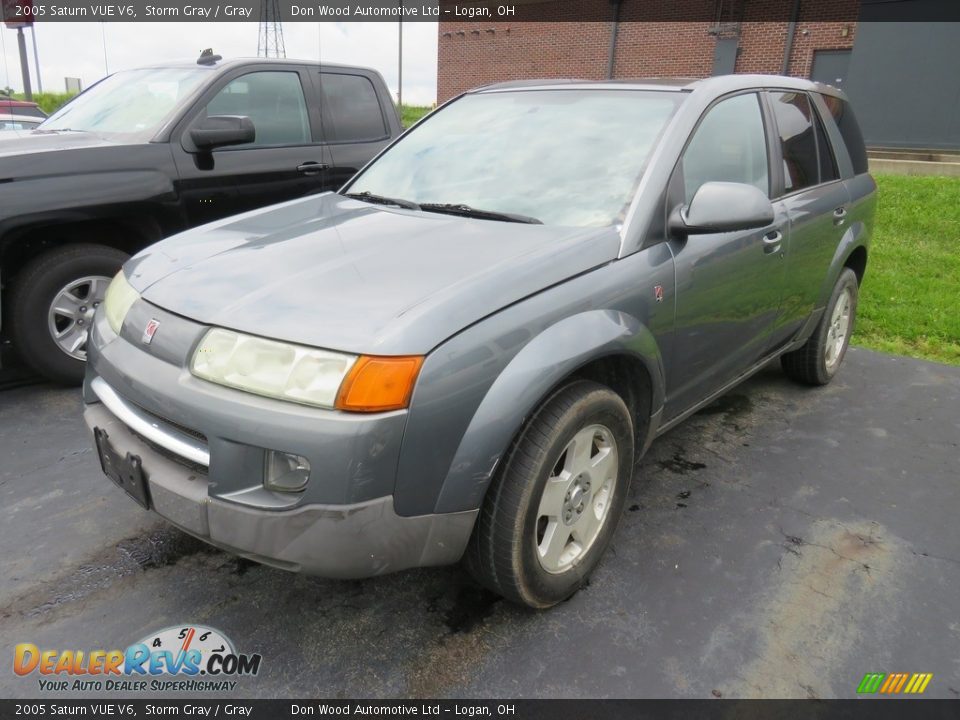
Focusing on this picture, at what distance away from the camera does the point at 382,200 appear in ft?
10.2

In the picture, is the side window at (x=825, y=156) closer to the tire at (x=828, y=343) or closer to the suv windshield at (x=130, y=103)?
the tire at (x=828, y=343)

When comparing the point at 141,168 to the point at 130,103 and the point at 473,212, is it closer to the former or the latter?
the point at 130,103

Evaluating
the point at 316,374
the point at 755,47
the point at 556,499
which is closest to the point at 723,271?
the point at 556,499

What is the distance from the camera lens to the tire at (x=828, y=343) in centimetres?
421

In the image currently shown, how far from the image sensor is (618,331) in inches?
91.8

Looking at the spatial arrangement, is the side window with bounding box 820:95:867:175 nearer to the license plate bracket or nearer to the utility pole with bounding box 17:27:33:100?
the license plate bracket

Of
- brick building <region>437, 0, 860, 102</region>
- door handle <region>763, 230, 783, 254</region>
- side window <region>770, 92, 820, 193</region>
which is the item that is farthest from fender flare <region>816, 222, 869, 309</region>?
brick building <region>437, 0, 860, 102</region>

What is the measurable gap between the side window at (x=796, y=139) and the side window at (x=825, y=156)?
60 mm

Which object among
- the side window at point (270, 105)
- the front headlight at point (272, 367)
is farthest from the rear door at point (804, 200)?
the side window at point (270, 105)

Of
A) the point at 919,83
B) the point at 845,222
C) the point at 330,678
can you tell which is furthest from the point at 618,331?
the point at 919,83

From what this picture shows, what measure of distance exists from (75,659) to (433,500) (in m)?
1.24

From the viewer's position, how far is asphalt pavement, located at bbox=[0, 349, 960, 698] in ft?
7.07

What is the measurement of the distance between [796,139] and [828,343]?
1361 millimetres

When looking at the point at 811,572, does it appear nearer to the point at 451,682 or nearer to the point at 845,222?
the point at 451,682
